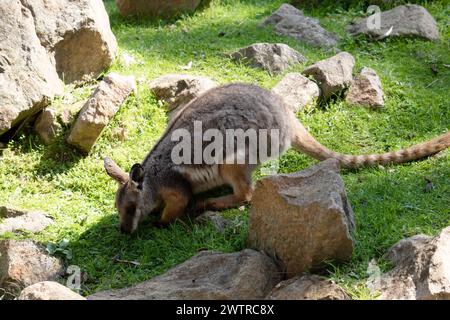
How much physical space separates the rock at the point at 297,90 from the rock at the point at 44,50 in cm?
227

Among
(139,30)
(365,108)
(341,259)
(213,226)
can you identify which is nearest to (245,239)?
(213,226)

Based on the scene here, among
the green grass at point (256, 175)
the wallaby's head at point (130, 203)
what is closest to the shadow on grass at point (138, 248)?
the green grass at point (256, 175)

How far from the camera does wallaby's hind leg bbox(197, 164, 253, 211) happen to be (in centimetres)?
659

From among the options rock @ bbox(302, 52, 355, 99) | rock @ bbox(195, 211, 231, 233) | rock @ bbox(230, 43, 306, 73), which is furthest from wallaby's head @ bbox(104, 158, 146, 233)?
rock @ bbox(230, 43, 306, 73)

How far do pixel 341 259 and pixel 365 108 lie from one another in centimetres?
359

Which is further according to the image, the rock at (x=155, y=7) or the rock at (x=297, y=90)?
the rock at (x=155, y=7)

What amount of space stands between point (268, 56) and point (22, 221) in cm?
Answer: 408

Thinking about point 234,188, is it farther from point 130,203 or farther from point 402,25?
point 402,25

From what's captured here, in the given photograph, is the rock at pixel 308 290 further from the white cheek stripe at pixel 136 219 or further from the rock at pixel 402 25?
the rock at pixel 402 25

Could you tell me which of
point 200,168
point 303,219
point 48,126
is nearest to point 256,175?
point 200,168

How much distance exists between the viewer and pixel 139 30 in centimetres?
1064

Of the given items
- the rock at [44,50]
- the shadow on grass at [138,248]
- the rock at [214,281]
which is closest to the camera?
the rock at [214,281]

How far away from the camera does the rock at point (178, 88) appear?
8141 millimetres

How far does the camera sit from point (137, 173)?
6273 mm
